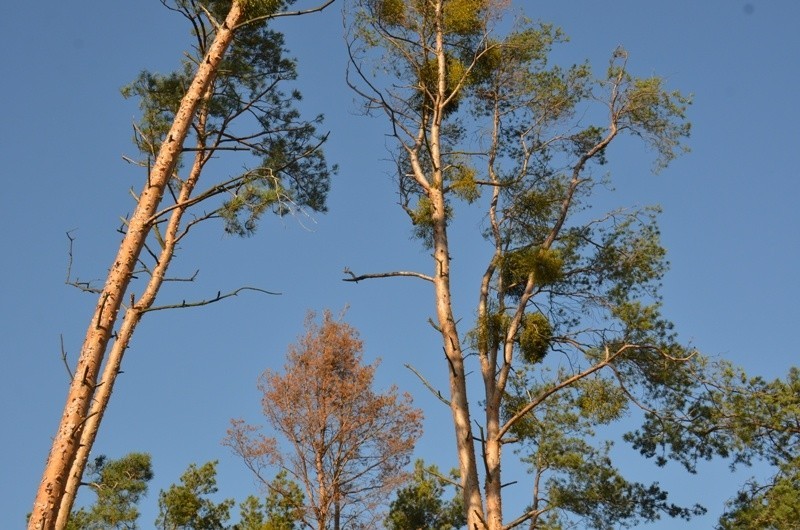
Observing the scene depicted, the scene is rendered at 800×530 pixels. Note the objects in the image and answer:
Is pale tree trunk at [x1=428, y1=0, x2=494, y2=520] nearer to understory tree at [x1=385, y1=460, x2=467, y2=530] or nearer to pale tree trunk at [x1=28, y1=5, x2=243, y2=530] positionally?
pale tree trunk at [x1=28, y1=5, x2=243, y2=530]

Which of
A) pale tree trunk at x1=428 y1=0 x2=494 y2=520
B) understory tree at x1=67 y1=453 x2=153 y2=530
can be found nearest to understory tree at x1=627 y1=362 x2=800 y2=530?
pale tree trunk at x1=428 y1=0 x2=494 y2=520

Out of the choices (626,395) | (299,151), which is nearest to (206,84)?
(299,151)

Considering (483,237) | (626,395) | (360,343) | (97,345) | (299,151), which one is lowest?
(97,345)

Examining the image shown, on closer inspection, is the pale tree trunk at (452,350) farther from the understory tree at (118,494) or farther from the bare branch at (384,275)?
the understory tree at (118,494)

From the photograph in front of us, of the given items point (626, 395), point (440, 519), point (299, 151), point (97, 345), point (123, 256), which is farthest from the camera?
point (440, 519)

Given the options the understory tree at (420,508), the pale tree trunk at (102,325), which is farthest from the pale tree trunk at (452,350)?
the understory tree at (420,508)

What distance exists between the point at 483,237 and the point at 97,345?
A: 7.53 meters

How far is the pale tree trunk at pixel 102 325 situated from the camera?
561cm

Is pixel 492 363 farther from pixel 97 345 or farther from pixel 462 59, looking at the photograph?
pixel 97 345

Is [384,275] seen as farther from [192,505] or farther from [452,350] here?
[192,505]

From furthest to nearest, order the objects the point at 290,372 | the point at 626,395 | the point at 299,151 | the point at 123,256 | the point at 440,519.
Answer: the point at 440,519
the point at 290,372
the point at 299,151
the point at 626,395
the point at 123,256

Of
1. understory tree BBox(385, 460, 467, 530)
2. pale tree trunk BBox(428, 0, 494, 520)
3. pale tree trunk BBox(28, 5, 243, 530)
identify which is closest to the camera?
pale tree trunk BBox(28, 5, 243, 530)

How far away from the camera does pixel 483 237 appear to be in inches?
507

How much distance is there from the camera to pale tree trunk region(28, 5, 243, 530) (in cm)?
561
